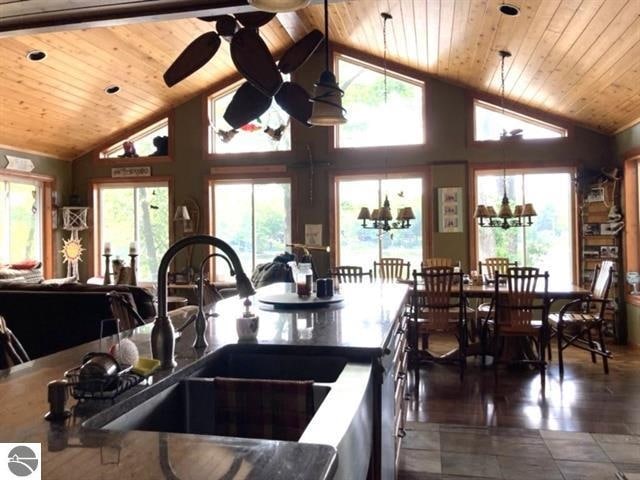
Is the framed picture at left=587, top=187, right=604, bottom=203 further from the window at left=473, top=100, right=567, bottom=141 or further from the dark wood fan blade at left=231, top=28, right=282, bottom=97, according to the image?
→ the dark wood fan blade at left=231, top=28, right=282, bottom=97

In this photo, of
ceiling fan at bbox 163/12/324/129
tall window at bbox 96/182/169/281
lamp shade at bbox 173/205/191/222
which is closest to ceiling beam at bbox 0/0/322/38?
ceiling fan at bbox 163/12/324/129

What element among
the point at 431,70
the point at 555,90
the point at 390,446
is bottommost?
the point at 390,446

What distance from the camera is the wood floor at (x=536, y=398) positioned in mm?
3566

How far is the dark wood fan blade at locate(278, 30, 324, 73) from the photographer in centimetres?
269

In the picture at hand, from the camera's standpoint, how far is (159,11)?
9.54ft

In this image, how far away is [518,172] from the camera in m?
6.75

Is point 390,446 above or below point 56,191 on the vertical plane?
below

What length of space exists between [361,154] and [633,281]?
3.80 meters

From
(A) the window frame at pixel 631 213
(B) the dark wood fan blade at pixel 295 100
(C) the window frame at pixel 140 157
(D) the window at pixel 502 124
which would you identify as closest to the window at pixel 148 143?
(C) the window frame at pixel 140 157

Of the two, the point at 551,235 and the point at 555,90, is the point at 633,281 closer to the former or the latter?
the point at 551,235

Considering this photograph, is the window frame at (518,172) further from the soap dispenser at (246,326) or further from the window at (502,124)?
the soap dispenser at (246,326)

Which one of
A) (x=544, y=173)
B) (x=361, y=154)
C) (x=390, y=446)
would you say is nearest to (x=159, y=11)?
(x=390, y=446)

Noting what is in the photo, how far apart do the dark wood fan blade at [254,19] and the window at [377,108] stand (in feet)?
15.1

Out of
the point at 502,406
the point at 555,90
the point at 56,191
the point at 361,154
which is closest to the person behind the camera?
the point at 502,406
